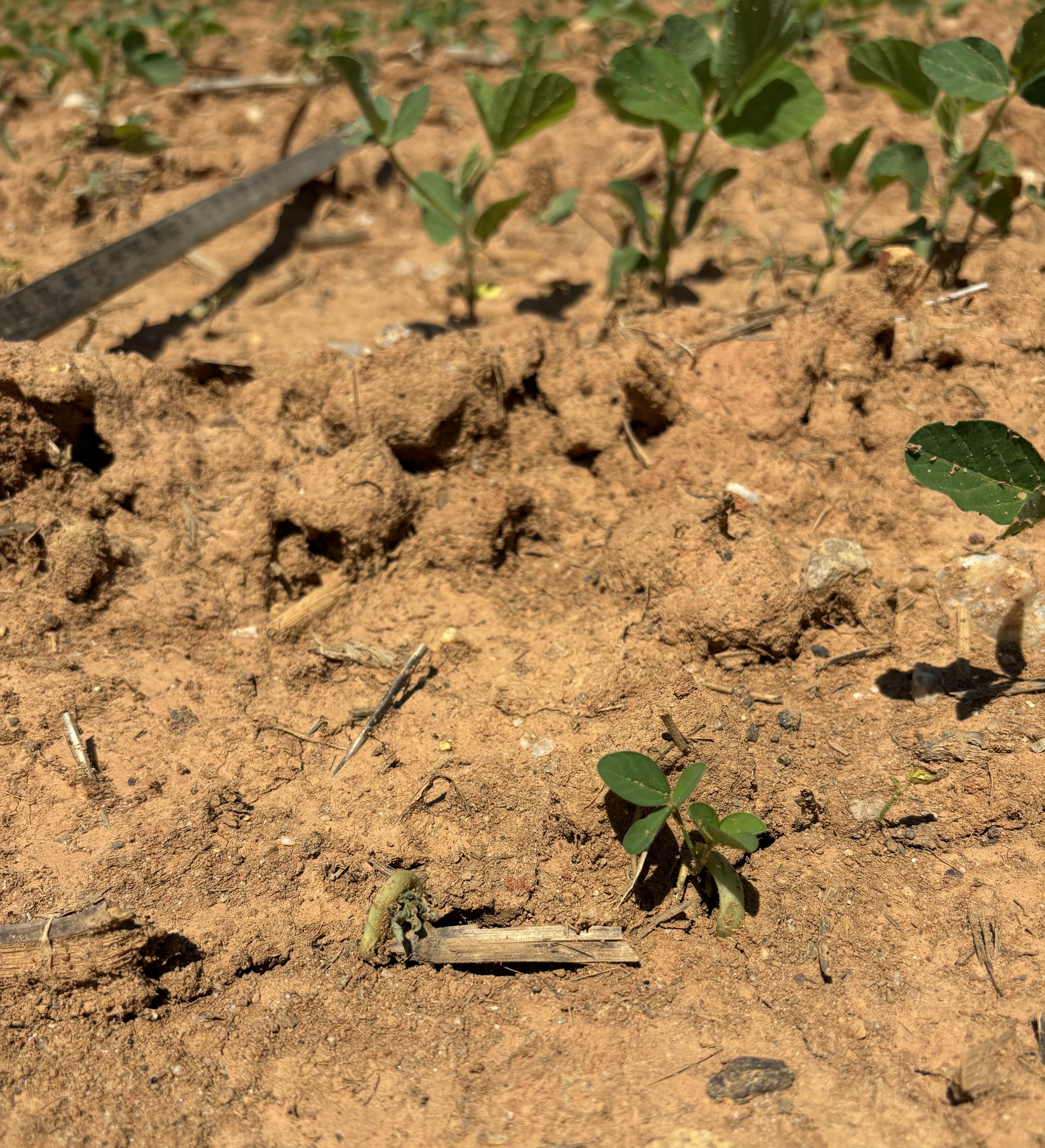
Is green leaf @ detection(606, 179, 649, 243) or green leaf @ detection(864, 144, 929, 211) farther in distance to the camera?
green leaf @ detection(606, 179, 649, 243)

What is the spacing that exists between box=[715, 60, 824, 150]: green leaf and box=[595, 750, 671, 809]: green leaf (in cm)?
204

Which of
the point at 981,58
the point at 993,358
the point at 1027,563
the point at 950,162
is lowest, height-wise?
the point at 1027,563

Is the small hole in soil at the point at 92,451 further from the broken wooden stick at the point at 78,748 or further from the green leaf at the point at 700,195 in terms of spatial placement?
the green leaf at the point at 700,195

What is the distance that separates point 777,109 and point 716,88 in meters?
0.22

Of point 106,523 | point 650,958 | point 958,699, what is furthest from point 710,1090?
point 106,523

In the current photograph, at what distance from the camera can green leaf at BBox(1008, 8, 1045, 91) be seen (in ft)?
7.73

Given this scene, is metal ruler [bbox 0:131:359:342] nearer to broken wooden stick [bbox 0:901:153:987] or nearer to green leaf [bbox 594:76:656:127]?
green leaf [bbox 594:76:656:127]

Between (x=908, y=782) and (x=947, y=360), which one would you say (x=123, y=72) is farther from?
(x=908, y=782)

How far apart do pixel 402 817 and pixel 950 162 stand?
2695 mm

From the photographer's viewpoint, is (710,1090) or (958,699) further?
(958,699)

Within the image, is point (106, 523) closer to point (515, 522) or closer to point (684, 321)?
point (515, 522)

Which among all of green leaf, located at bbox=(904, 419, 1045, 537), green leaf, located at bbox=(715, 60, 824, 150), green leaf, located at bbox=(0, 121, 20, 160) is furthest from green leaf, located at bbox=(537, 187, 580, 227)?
green leaf, located at bbox=(0, 121, 20, 160)

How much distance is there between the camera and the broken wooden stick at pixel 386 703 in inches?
79.7

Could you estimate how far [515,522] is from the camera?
97.1 inches
